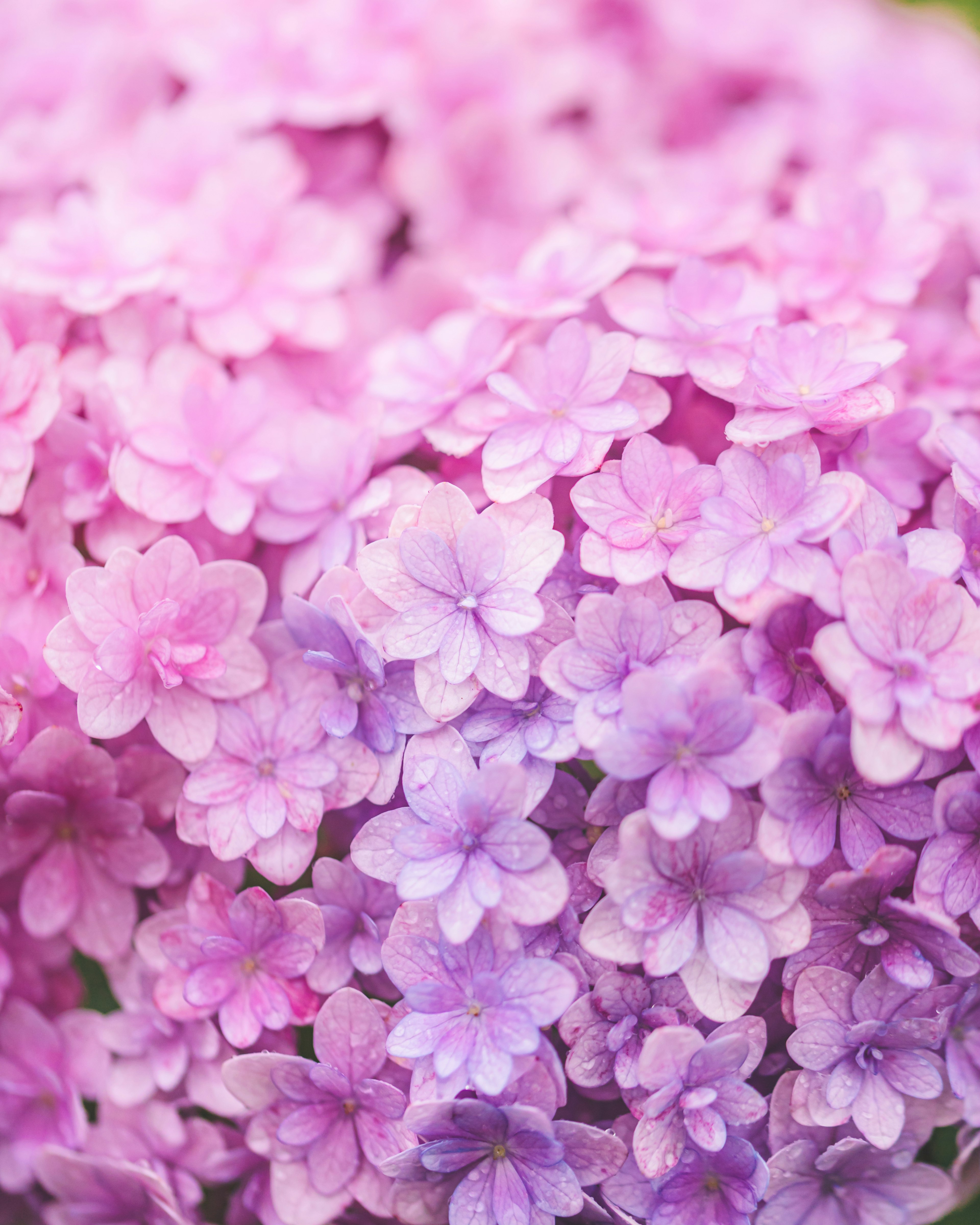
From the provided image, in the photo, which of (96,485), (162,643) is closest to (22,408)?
(96,485)

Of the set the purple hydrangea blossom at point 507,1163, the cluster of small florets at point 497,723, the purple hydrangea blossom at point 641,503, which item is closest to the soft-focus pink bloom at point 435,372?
the cluster of small florets at point 497,723

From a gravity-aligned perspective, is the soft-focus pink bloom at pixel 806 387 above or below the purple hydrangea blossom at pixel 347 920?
above

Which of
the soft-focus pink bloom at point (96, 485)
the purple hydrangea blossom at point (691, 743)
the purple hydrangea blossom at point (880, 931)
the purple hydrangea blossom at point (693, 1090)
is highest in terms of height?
the soft-focus pink bloom at point (96, 485)

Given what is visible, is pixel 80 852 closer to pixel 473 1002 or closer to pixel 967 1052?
pixel 473 1002

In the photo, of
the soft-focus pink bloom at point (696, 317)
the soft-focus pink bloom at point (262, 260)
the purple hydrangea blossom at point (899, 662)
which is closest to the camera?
the purple hydrangea blossom at point (899, 662)

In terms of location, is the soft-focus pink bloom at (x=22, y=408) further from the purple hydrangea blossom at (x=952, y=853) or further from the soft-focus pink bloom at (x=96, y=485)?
the purple hydrangea blossom at (x=952, y=853)

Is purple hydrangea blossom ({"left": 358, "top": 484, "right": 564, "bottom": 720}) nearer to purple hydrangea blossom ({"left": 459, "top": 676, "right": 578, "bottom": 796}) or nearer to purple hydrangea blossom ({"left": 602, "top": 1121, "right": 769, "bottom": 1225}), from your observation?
→ purple hydrangea blossom ({"left": 459, "top": 676, "right": 578, "bottom": 796})

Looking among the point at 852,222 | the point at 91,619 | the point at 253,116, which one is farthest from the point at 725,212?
the point at 91,619
